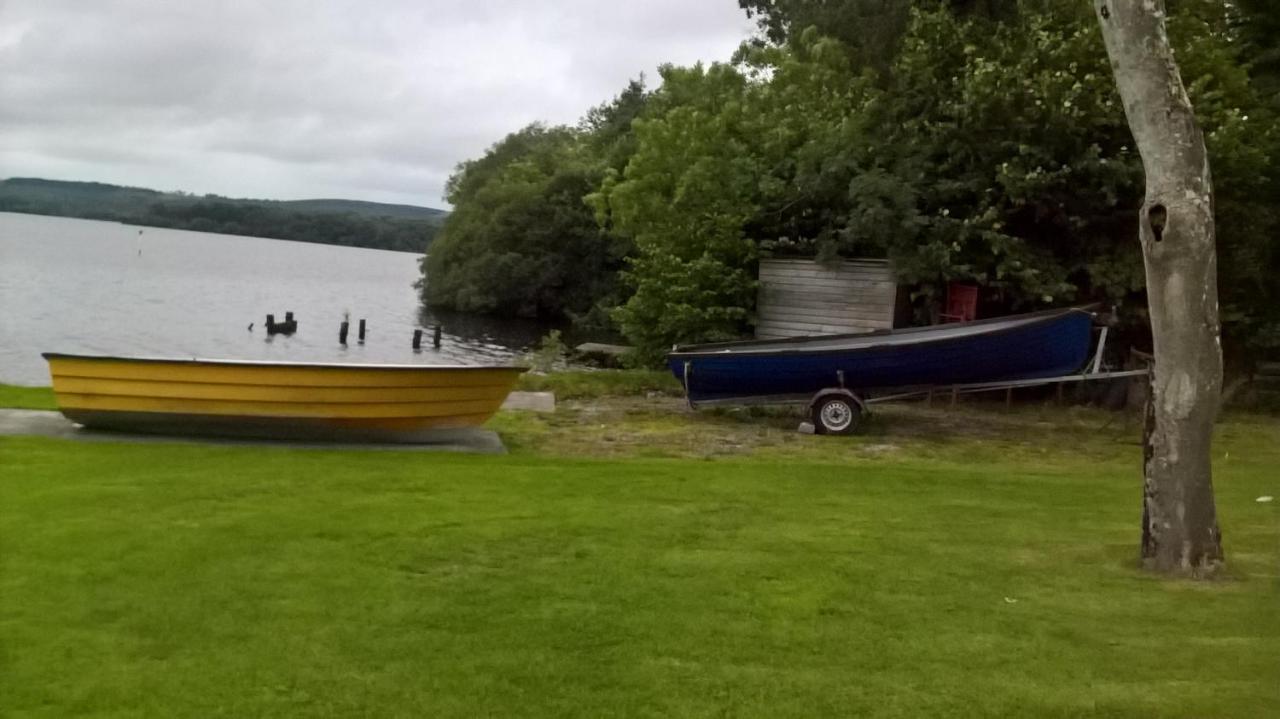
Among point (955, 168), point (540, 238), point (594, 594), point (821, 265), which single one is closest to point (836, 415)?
point (821, 265)

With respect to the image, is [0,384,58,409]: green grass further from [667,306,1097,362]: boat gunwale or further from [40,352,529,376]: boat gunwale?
[667,306,1097,362]: boat gunwale

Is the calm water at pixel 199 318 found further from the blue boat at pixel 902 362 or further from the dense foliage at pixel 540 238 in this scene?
Result: the blue boat at pixel 902 362

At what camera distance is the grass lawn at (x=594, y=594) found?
4234mm

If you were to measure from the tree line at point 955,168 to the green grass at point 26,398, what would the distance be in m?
9.07

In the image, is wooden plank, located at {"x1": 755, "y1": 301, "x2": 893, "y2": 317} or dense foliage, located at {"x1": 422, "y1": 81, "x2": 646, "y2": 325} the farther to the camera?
dense foliage, located at {"x1": 422, "y1": 81, "x2": 646, "y2": 325}

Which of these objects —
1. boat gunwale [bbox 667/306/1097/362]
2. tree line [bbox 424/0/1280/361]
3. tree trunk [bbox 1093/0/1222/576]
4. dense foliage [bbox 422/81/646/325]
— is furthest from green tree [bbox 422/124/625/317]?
tree trunk [bbox 1093/0/1222/576]

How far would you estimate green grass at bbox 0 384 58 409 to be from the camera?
11984 mm

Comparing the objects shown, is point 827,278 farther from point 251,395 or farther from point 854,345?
point 251,395

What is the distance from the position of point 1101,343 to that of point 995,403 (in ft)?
12.0

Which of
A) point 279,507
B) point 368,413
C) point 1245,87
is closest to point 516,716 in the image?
point 279,507

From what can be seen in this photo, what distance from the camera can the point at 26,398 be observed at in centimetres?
1272

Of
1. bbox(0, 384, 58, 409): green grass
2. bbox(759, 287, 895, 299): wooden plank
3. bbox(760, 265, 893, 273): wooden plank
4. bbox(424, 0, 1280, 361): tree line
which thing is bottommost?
bbox(0, 384, 58, 409): green grass

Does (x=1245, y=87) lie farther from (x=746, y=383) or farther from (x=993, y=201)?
(x=746, y=383)

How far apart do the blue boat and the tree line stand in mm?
2599
